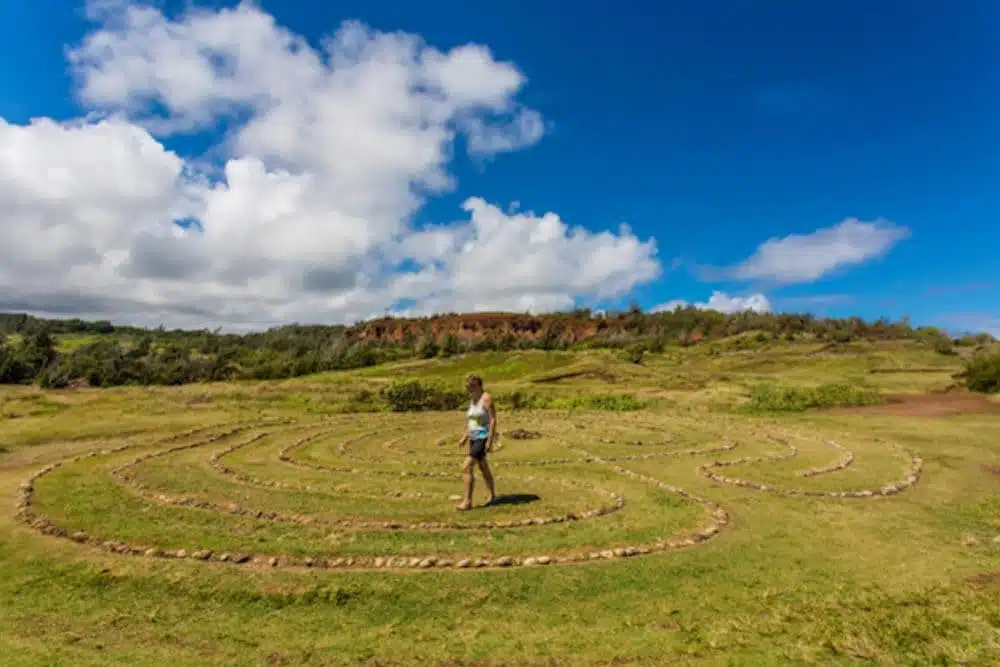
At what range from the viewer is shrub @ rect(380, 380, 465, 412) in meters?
37.5

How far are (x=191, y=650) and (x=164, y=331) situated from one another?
209 meters

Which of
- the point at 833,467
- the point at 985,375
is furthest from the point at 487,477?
the point at 985,375

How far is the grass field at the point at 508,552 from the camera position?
7.07 metres

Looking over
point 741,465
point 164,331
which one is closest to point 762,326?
point 741,465

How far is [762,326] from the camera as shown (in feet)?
403

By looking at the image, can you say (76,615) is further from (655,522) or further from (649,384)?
Answer: (649,384)

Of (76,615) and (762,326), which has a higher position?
(762,326)

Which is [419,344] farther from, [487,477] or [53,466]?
[487,477]

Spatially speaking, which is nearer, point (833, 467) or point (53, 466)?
point (833, 467)

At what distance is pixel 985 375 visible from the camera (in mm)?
37938

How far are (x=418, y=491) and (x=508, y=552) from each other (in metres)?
5.40

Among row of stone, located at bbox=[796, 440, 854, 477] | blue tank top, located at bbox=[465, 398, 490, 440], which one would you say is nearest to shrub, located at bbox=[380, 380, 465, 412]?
row of stone, located at bbox=[796, 440, 854, 477]

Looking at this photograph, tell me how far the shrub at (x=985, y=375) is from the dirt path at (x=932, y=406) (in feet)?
3.51

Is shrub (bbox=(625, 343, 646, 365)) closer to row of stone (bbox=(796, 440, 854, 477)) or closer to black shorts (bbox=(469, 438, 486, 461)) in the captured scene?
row of stone (bbox=(796, 440, 854, 477))
